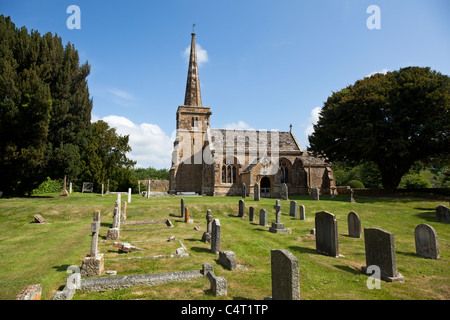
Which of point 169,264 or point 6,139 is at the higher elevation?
point 6,139

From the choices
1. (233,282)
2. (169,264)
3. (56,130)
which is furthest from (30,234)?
(56,130)

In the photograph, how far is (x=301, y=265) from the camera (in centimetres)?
730

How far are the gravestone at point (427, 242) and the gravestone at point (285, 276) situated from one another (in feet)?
22.5

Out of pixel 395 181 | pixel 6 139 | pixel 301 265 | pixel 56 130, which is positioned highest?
pixel 56 130

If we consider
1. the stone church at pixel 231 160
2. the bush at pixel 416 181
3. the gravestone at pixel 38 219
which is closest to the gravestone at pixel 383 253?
the gravestone at pixel 38 219

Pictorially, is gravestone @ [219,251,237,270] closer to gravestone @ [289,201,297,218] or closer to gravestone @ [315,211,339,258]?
gravestone @ [315,211,339,258]

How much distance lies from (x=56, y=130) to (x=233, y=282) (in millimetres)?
24283

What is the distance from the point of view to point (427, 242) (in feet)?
27.0

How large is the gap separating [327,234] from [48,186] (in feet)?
113

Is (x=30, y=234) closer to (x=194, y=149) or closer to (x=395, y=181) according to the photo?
(x=194, y=149)

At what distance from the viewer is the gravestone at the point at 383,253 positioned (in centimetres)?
628

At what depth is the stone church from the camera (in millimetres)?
30172

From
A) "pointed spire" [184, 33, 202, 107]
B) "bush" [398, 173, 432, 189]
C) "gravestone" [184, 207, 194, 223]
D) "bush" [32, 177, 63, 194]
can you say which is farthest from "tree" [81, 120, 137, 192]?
"bush" [398, 173, 432, 189]
